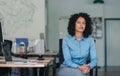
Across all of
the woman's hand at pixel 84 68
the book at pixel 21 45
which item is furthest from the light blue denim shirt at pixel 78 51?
the book at pixel 21 45

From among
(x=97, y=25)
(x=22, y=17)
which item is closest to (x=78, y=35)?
(x=22, y=17)

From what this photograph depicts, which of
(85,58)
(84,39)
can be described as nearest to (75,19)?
(84,39)

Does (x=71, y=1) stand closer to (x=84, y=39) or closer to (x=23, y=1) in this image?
(x=23, y=1)

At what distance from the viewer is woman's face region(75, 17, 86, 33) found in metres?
3.89

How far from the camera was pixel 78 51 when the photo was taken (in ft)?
12.5

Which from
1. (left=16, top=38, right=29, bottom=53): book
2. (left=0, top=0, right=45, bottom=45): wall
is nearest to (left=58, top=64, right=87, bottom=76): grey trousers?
(left=16, top=38, right=29, bottom=53): book

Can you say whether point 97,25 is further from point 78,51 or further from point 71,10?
point 78,51

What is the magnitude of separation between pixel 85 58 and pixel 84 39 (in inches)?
10.5

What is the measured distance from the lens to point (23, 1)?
21.5ft

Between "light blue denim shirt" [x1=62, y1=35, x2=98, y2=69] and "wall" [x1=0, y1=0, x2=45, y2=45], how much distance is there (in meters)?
2.71

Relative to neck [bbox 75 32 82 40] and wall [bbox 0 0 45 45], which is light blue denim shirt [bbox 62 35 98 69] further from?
wall [bbox 0 0 45 45]

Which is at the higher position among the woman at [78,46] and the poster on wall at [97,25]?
the poster on wall at [97,25]

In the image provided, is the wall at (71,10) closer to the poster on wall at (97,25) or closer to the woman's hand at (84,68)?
the poster on wall at (97,25)

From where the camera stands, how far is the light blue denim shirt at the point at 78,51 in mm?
3818
